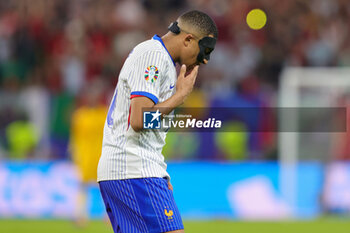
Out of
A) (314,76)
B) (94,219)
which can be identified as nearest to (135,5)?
(314,76)

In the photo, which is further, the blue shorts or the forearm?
→ the blue shorts

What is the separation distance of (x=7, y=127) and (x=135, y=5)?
4513mm

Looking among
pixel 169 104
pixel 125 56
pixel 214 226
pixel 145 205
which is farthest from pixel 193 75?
pixel 125 56

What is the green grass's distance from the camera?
1098 cm

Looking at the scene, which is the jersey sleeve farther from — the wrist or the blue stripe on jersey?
the wrist

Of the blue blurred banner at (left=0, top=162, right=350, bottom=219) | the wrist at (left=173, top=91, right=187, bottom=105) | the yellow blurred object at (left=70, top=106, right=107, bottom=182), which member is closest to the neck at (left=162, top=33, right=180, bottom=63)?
the wrist at (left=173, top=91, right=187, bottom=105)

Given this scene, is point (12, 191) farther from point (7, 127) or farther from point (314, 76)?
point (314, 76)

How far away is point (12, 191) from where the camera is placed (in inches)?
525

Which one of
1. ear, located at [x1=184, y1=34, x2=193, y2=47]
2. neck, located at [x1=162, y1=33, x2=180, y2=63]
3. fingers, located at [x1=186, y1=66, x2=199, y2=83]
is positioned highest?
ear, located at [x1=184, y1=34, x2=193, y2=47]

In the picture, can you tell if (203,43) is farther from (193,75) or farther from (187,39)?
(193,75)

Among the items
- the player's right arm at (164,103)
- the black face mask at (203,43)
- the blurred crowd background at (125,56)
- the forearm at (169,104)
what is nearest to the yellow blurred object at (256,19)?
the blurred crowd background at (125,56)

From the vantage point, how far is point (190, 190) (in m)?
13.3

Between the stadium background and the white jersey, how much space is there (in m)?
6.35

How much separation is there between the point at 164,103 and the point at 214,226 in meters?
7.40
